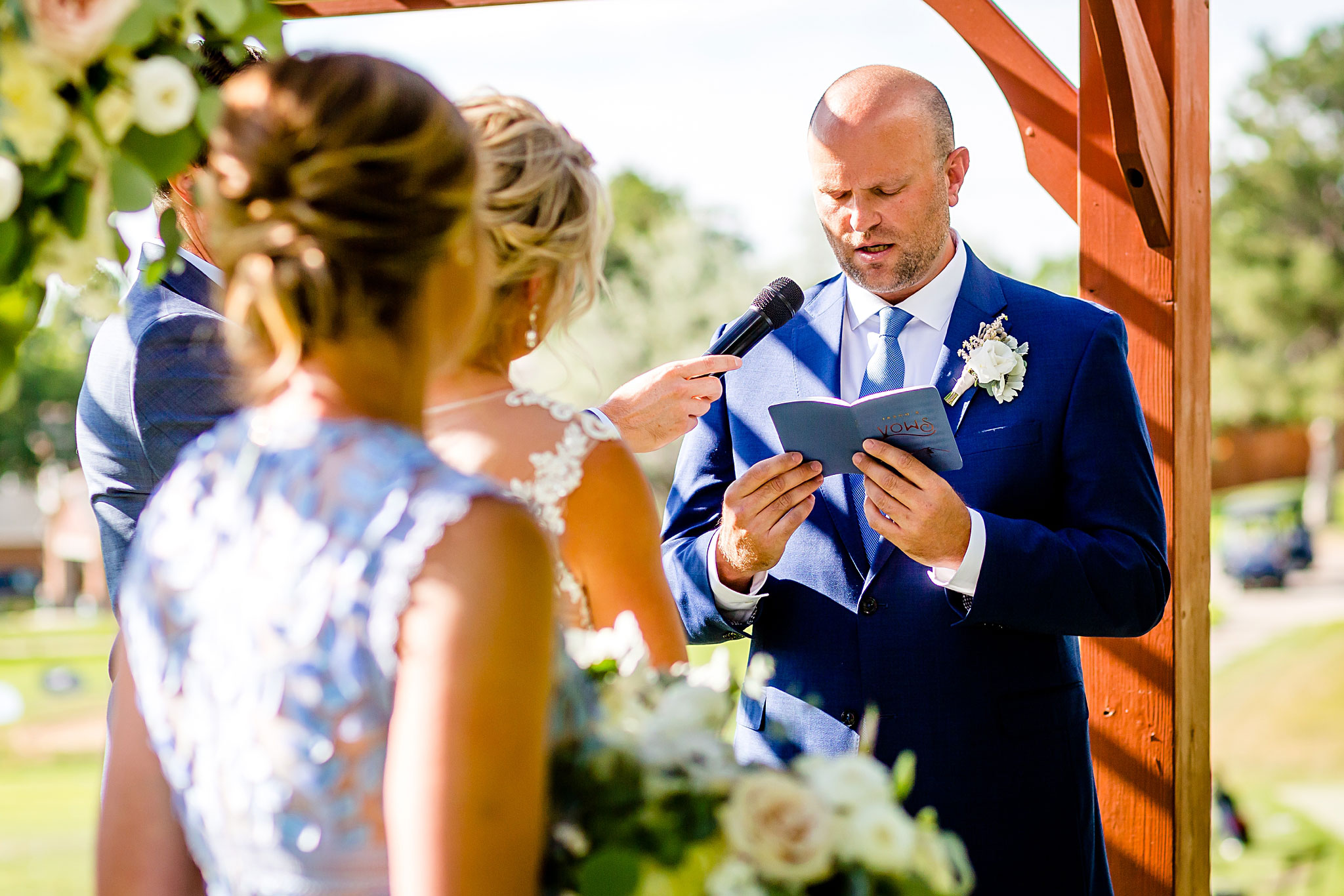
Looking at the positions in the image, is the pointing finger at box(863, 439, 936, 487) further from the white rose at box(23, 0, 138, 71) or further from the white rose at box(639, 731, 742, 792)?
the white rose at box(23, 0, 138, 71)

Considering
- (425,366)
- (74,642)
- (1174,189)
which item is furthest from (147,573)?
(74,642)

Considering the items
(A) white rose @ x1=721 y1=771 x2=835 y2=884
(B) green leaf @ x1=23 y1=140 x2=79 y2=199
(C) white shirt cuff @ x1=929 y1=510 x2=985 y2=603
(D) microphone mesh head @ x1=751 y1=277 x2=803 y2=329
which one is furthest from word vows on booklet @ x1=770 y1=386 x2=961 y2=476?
(B) green leaf @ x1=23 y1=140 x2=79 y2=199

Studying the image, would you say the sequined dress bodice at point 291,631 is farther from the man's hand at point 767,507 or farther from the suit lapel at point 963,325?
the suit lapel at point 963,325

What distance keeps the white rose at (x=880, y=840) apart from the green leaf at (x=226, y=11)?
3.79 ft

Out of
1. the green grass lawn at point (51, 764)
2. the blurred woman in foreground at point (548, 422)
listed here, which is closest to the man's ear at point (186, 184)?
the blurred woman in foreground at point (548, 422)

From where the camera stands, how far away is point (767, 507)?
2494 mm

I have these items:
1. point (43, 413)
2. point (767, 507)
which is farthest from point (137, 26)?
point (43, 413)

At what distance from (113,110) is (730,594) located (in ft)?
5.30

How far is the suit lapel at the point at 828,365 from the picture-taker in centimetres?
272

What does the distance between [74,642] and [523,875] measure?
37.0m

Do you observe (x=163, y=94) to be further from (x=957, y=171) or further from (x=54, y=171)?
(x=957, y=171)

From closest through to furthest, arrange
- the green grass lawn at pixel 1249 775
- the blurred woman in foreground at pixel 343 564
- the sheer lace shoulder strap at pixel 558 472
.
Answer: the blurred woman in foreground at pixel 343 564, the sheer lace shoulder strap at pixel 558 472, the green grass lawn at pixel 1249 775

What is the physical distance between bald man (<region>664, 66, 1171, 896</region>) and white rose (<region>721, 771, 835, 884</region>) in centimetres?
112

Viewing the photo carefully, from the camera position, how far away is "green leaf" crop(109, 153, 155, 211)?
1.48 metres
